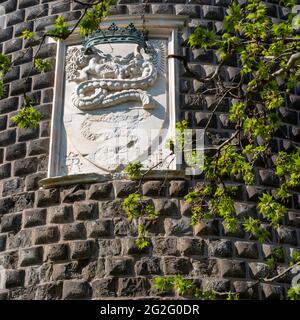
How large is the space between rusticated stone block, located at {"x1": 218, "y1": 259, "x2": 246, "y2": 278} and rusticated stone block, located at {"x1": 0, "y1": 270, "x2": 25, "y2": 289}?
190 centimetres

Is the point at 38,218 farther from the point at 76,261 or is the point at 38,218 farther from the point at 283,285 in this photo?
the point at 283,285

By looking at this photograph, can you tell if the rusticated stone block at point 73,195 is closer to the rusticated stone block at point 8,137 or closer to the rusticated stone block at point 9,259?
the rusticated stone block at point 9,259

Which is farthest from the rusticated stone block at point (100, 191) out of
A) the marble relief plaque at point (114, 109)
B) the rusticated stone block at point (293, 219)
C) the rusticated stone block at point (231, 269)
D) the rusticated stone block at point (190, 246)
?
the rusticated stone block at point (293, 219)

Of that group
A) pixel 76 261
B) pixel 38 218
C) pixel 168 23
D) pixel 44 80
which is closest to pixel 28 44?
pixel 44 80

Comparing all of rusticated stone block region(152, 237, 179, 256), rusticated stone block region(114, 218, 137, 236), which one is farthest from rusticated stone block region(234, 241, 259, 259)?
rusticated stone block region(114, 218, 137, 236)

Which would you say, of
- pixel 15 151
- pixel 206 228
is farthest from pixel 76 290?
pixel 15 151

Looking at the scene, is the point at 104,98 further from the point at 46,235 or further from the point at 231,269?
the point at 231,269

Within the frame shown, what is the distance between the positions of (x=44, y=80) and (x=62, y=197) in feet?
4.87

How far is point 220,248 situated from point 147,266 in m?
0.72

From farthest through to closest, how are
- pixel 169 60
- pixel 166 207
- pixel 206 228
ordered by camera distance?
pixel 169 60 < pixel 166 207 < pixel 206 228

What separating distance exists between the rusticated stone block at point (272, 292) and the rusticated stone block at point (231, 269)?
0.78 ft

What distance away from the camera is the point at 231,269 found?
7.64 metres

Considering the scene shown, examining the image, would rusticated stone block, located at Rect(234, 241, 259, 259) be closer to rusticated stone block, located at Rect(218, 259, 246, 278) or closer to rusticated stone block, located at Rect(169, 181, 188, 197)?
rusticated stone block, located at Rect(218, 259, 246, 278)

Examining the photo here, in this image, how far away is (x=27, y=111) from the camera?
661 centimetres
